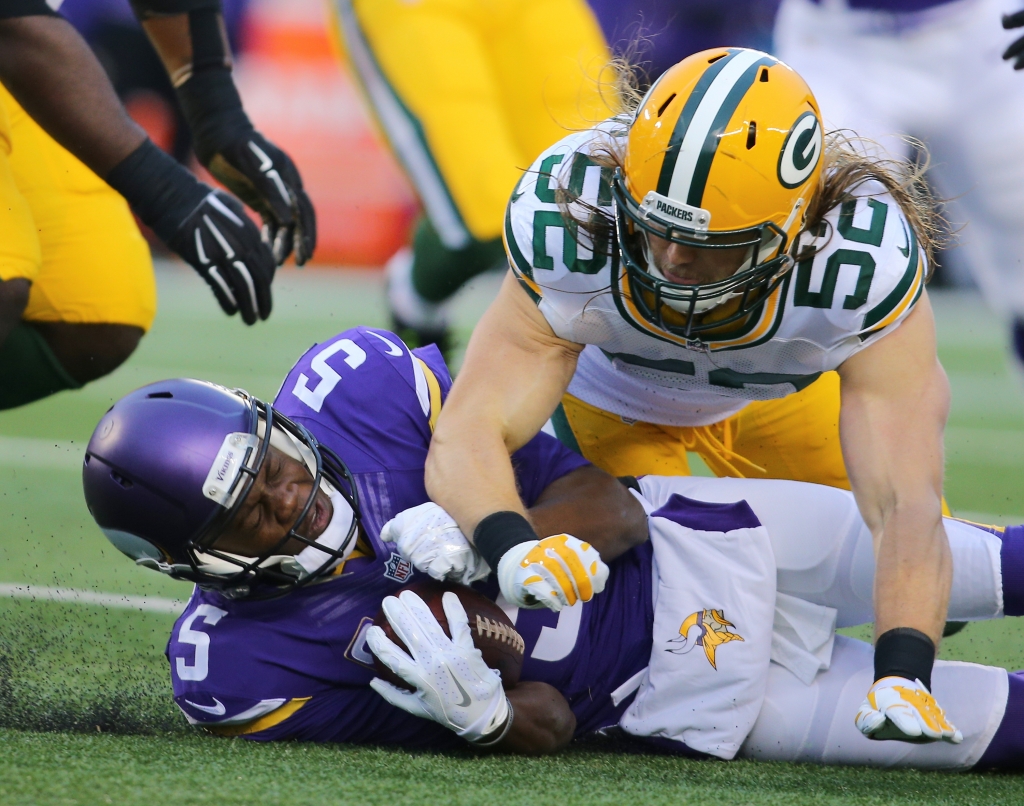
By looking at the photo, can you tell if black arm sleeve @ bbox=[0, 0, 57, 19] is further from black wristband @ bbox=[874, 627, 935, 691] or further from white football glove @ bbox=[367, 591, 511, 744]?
black wristband @ bbox=[874, 627, 935, 691]

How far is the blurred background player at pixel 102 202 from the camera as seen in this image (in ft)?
10.6

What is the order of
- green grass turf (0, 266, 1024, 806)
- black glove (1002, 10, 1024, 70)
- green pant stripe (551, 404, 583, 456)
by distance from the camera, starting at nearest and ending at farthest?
1. green grass turf (0, 266, 1024, 806)
2. green pant stripe (551, 404, 583, 456)
3. black glove (1002, 10, 1024, 70)

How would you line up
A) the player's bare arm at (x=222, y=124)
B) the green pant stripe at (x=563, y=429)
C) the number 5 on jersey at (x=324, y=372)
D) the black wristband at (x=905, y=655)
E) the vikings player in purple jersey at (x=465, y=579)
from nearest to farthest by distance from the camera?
the black wristband at (x=905, y=655), the vikings player in purple jersey at (x=465, y=579), the number 5 on jersey at (x=324, y=372), the green pant stripe at (x=563, y=429), the player's bare arm at (x=222, y=124)

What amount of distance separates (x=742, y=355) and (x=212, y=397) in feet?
3.14

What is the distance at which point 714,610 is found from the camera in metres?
2.06

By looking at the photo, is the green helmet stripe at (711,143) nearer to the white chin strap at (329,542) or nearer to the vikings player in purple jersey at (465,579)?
the vikings player in purple jersey at (465,579)

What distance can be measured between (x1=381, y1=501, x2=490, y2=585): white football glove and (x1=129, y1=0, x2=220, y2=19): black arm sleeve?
2396 mm

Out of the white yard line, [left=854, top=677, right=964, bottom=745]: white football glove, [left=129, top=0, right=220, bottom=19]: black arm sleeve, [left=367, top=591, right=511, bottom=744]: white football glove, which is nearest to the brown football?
[left=367, top=591, right=511, bottom=744]: white football glove

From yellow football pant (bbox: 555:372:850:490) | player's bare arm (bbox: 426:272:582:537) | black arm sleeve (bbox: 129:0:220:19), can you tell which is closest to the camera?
player's bare arm (bbox: 426:272:582:537)

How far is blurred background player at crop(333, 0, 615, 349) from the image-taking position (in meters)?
4.21

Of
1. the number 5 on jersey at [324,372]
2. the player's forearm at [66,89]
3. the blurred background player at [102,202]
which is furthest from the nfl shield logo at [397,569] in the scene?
the player's forearm at [66,89]

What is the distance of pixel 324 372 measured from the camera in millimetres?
2291

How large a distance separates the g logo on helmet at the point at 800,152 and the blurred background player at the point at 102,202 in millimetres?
2071

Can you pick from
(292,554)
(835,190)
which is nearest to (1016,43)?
(835,190)
